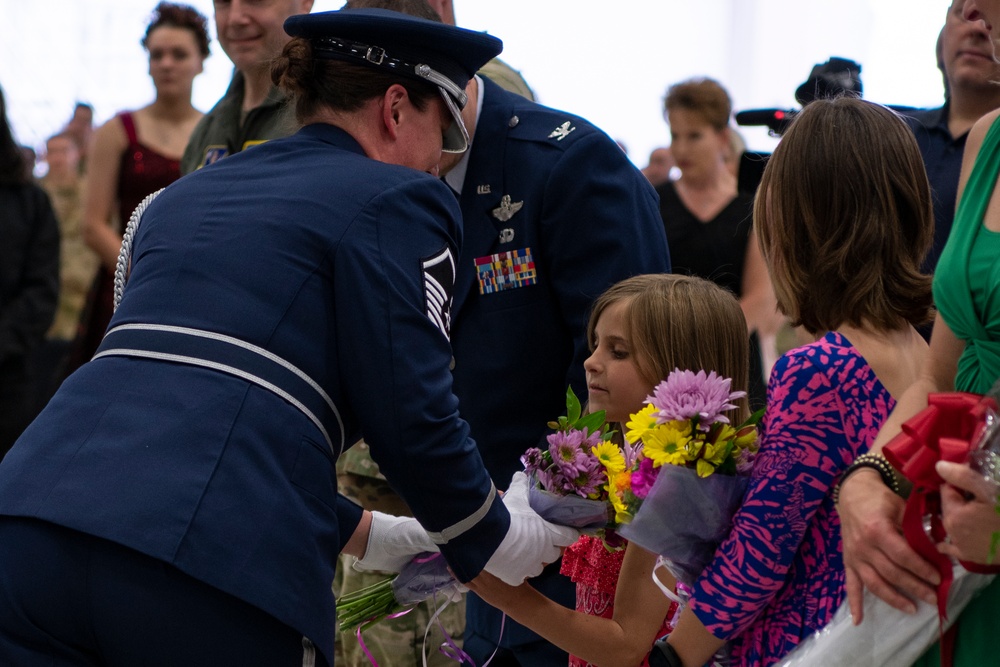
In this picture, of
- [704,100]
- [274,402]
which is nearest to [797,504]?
[274,402]

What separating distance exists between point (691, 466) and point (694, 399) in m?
0.09

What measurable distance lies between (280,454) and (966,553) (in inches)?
33.5

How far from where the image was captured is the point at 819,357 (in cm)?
174

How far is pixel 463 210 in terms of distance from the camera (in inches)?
104

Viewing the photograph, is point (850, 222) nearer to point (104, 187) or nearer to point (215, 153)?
point (215, 153)

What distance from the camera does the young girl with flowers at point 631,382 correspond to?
2.07 meters

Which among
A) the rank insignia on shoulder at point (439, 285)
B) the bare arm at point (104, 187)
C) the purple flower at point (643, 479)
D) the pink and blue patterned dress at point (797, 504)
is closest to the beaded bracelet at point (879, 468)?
the pink and blue patterned dress at point (797, 504)

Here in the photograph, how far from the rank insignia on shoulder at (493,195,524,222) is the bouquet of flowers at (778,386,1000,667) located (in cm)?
118

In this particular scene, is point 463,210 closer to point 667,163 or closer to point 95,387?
point 95,387

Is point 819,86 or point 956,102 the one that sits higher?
point 819,86

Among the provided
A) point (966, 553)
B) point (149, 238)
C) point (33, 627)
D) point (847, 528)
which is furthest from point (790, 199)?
point (33, 627)

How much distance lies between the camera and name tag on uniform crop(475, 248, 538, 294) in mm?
2562

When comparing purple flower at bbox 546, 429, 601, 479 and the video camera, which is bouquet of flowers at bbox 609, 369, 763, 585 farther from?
the video camera

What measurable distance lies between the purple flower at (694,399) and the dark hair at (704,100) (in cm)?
280
